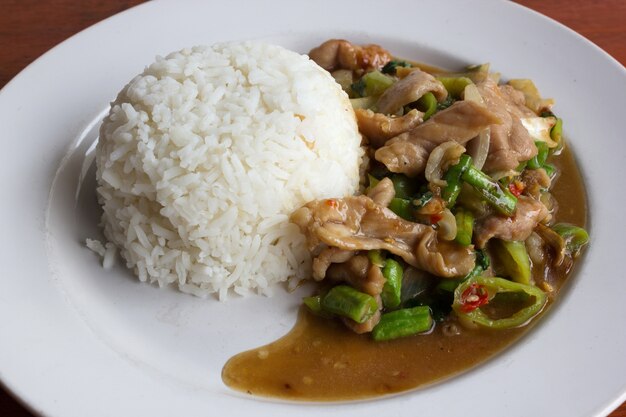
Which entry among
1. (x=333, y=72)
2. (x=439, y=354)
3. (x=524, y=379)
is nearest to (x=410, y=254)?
(x=439, y=354)

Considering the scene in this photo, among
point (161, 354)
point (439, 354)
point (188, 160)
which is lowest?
point (161, 354)

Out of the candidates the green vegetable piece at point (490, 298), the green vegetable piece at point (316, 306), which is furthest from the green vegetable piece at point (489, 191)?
the green vegetable piece at point (316, 306)

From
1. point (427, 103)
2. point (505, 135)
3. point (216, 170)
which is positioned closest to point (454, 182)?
point (505, 135)

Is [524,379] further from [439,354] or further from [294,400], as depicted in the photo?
[294,400]

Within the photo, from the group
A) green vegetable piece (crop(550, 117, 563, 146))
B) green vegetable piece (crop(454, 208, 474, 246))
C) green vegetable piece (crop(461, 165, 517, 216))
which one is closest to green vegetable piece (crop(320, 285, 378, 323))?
green vegetable piece (crop(454, 208, 474, 246))

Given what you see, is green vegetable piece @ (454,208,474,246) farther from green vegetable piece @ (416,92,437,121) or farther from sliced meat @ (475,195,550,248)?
green vegetable piece @ (416,92,437,121)

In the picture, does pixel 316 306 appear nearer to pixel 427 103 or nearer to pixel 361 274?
pixel 361 274

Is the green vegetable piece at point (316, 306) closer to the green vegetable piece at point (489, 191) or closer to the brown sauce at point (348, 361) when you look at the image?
the brown sauce at point (348, 361)
